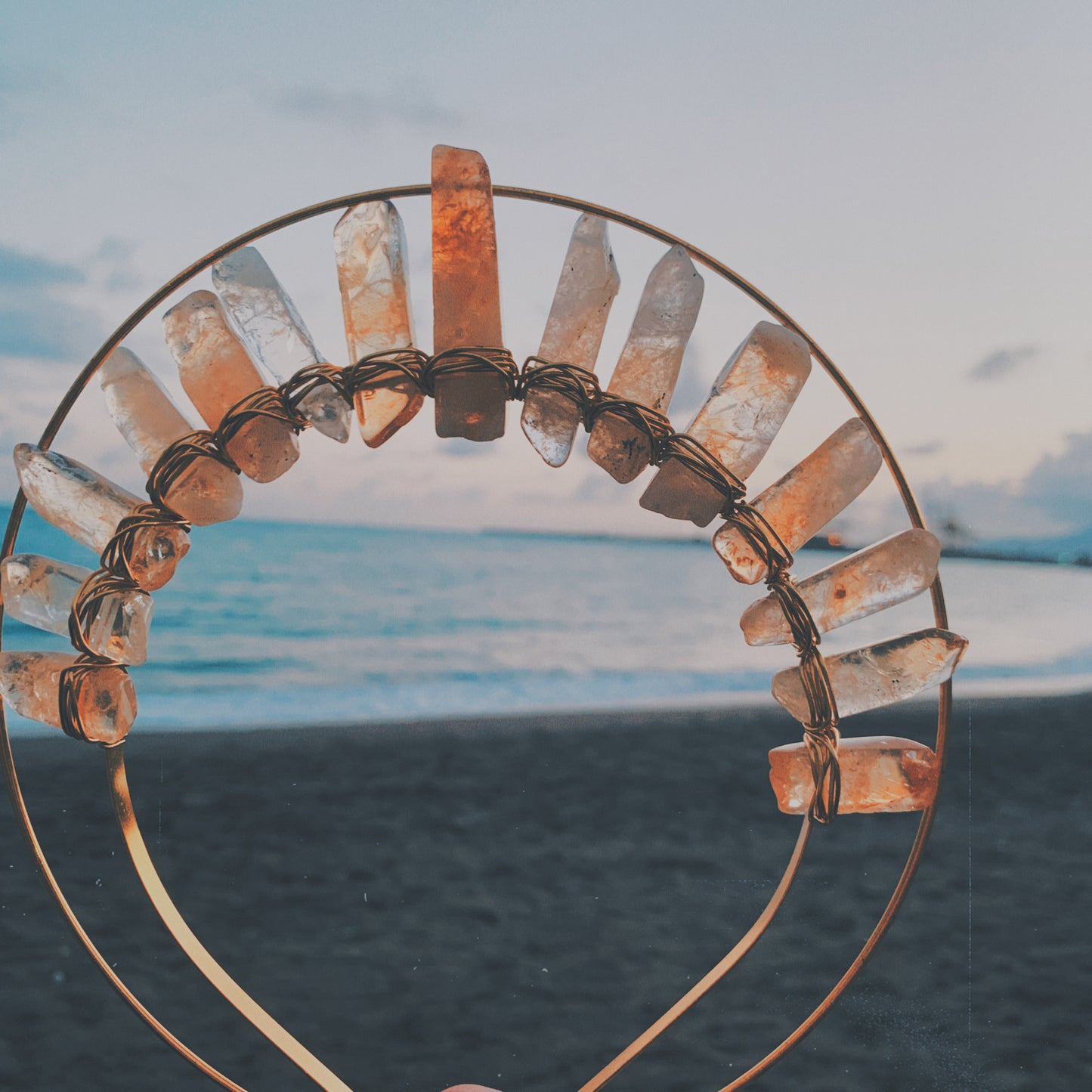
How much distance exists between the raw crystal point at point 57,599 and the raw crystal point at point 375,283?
1.13ft

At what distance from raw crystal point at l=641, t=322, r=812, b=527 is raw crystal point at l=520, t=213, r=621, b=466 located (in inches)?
5.0

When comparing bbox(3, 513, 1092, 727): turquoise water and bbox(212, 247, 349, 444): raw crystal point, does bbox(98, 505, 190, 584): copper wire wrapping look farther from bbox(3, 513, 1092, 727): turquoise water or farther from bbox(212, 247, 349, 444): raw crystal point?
bbox(3, 513, 1092, 727): turquoise water

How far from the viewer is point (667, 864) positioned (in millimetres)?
3150

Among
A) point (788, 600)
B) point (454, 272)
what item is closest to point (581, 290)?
point (454, 272)

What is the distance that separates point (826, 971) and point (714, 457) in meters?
1.98

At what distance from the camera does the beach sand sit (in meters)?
2.13

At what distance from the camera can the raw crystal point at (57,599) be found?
104 cm

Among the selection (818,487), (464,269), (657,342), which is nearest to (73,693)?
(464,269)

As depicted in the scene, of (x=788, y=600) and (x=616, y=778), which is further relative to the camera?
(x=616, y=778)

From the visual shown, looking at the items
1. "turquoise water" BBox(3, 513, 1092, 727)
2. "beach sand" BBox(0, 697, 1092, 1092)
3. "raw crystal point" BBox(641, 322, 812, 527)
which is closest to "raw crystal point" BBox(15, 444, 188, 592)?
"raw crystal point" BBox(641, 322, 812, 527)

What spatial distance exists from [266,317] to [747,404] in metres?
0.53

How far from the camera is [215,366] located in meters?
1.07

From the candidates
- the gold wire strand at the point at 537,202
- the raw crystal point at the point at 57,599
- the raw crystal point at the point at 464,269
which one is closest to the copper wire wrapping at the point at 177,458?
the gold wire strand at the point at 537,202

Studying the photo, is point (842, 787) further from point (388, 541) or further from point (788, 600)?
point (388, 541)
